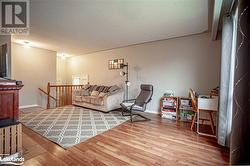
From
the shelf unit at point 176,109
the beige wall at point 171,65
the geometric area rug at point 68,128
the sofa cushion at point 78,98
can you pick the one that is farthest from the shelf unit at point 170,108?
the sofa cushion at point 78,98

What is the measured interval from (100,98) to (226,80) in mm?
3516

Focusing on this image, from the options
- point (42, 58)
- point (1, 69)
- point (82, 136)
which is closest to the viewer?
point (82, 136)

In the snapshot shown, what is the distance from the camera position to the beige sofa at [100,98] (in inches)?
175

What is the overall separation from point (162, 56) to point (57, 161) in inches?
152

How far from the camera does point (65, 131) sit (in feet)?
9.14

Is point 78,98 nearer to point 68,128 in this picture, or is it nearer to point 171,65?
point 68,128

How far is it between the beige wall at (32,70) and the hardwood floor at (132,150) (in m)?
3.13

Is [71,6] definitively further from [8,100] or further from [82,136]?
[82,136]

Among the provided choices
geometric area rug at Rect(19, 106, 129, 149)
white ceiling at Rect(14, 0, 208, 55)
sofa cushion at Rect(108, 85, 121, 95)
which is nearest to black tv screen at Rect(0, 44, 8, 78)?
white ceiling at Rect(14, 0, 208, 55)

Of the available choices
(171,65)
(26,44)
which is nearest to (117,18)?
(171,65)

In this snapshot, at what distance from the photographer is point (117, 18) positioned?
2787 mm

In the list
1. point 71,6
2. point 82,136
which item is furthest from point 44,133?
point 71,6

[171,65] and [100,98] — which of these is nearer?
[171,65]

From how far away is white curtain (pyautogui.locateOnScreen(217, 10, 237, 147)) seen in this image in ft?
6.98
